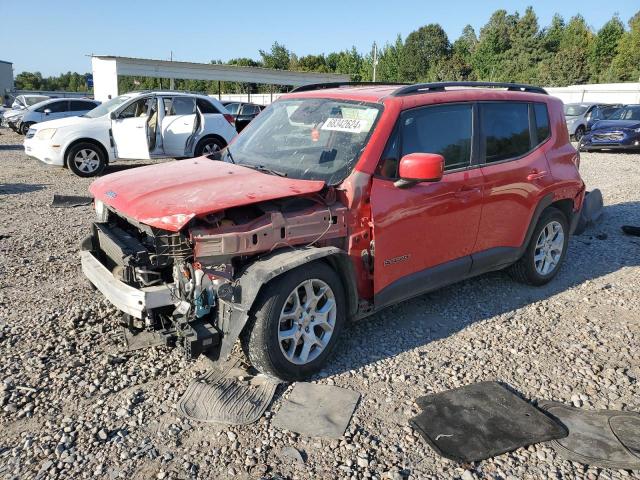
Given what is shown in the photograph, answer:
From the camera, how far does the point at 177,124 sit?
39.3ft

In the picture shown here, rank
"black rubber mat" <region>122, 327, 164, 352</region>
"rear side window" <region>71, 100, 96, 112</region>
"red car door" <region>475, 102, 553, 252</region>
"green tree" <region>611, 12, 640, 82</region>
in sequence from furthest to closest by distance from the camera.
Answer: "green tree" <region>611, 12, 640, 82</region>, "rear side window" <region>71, 100, 96, 112</region>, "red car door" <region>475, 102, 553, 252</region>, "black rubber mat" <region>122, 327, 164, 352</region>

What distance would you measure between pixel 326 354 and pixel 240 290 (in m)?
0.86

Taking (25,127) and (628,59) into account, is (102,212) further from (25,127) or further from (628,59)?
(628,59)

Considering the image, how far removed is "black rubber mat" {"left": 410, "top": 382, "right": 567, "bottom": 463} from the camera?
291 cm

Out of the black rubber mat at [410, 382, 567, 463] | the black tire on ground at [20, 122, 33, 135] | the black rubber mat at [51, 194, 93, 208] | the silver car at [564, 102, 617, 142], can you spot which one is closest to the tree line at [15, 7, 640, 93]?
the black tire on ground at [20, 122, 33, 135]

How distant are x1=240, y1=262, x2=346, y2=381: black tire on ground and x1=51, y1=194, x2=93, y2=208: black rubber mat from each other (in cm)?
645

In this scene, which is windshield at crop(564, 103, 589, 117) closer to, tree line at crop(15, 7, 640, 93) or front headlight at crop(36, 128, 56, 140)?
front headlight at crop(36, 128, 56, 140)

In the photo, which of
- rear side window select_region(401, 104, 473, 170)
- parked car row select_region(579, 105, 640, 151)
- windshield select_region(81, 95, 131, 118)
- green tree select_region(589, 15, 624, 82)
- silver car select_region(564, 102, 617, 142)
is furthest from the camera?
green tree select_region(589, 15, 624, 82)

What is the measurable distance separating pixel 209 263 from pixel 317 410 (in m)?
1.14

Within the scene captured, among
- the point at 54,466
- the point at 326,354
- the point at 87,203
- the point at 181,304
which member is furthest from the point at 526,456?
the point at 87,203

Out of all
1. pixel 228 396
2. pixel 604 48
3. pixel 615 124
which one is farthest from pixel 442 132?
pixel 604 48

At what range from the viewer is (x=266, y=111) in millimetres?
4957

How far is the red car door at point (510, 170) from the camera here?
4.50 metres

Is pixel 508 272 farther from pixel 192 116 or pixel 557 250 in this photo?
pixel 192 116
